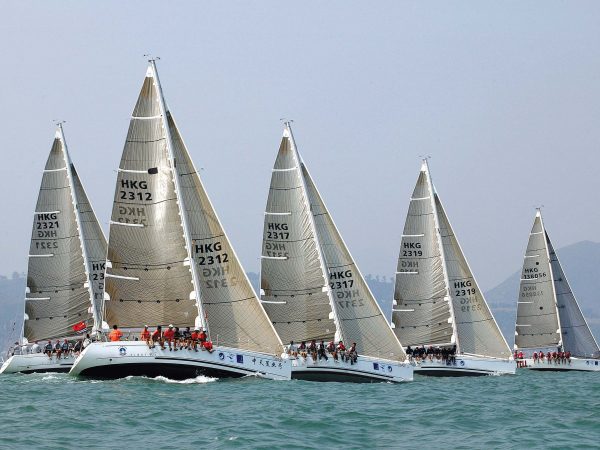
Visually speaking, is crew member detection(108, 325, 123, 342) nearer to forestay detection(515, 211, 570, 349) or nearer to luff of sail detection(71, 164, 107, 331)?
luff of sail detection(71, 164, 107, 331)

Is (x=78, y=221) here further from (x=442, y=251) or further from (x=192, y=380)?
(x=442, y=251)

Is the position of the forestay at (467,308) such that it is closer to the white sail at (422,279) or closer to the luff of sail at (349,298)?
the white sail at (422,279)

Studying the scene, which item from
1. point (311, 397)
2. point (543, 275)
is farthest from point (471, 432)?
point (543, 275)

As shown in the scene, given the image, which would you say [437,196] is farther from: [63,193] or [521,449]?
[521,449]

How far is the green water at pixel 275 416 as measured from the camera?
89.9ft

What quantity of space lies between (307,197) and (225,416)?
21.4 metres

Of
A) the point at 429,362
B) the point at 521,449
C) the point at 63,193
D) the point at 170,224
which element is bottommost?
the point at 521,449

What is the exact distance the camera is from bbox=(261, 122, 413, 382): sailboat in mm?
50969

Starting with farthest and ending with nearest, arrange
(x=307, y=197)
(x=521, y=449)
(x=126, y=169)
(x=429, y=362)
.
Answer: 1. (x=429, y=362)
2. (x=307, y=197)
3. (x=126, y=169)
4. (x=521, y=449)

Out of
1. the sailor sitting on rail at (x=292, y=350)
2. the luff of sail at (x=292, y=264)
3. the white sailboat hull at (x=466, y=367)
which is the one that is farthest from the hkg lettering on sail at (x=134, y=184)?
the white sailboat hull at (x=466, y=367)

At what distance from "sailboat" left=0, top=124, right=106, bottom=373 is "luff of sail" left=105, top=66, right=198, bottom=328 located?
1359 centimetres

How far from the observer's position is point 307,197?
51312mm

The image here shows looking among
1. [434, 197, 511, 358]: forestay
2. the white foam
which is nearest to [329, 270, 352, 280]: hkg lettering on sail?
the white foam

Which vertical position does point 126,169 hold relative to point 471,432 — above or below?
above
